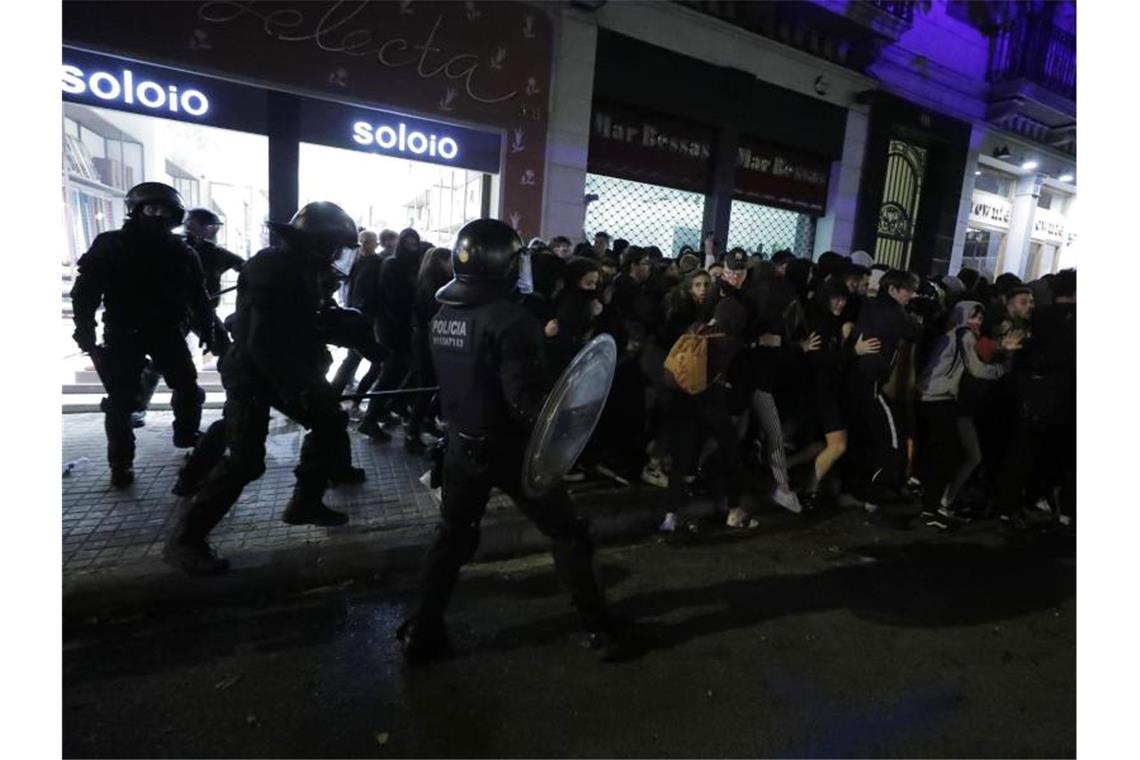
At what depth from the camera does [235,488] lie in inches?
129

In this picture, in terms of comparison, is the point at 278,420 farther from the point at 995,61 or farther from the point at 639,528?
the point at 995,61

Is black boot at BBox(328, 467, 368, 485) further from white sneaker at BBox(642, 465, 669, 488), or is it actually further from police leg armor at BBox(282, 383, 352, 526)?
white sneaker at BBox(642, 465, 669, 488)

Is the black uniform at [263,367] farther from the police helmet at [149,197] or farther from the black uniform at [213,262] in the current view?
the black uniform at [213,262]

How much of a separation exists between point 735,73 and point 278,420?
8.14 metres

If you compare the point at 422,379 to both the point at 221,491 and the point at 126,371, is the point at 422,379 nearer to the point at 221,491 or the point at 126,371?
the point at 126,371

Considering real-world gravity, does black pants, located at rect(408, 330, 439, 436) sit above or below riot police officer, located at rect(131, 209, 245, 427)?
below

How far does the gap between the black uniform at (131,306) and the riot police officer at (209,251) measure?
2.42 ft

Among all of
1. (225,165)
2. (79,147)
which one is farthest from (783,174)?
(79,147)

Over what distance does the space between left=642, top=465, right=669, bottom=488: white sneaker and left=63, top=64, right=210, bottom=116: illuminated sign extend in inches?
225

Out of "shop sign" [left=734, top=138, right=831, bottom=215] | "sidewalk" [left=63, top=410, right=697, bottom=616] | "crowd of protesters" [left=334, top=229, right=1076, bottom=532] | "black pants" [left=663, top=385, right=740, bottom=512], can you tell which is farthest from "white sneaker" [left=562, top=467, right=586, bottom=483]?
"shop sign" [left=734, top=138, right=831, bottom=215]

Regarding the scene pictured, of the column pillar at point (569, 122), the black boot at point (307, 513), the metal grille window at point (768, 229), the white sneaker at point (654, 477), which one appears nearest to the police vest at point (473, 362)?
the black boot at point (307, 513)

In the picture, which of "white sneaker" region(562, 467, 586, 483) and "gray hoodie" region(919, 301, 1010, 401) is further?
"white sneaker" region(562, 467, 586, 483)

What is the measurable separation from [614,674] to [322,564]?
1755 mm

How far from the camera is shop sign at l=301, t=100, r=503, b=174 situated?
6957 millimetres
